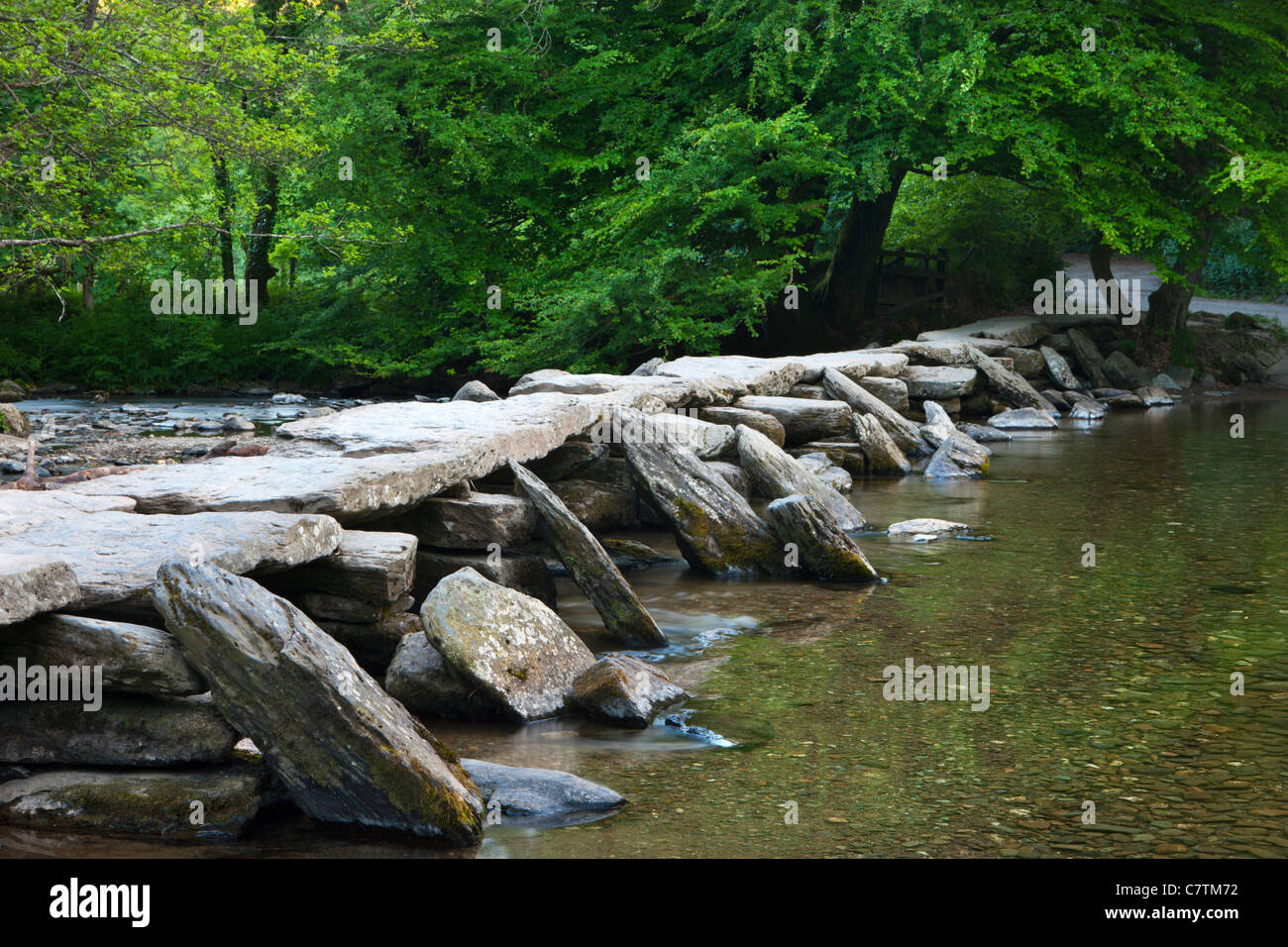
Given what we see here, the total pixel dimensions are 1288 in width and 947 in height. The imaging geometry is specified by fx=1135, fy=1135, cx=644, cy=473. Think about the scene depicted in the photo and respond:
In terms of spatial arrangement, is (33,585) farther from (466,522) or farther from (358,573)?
(466,522)

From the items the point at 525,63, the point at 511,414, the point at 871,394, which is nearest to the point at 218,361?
the point at 525,63

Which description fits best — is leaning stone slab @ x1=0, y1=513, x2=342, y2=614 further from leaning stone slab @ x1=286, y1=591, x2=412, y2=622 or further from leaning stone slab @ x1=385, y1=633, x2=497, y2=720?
leaning stone slab @ x1=385, y1=633, x2=497, y2=720

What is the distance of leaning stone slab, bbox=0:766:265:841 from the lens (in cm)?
375

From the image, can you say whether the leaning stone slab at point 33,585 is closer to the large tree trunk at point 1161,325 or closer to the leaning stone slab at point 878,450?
the leaning stone slab at point 878,450

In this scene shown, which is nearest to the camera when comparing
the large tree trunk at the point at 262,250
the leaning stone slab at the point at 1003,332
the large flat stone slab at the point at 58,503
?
the large flat stone slab at the point at 58,503

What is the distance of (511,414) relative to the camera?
8484 millimetres

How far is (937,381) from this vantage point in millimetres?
16094

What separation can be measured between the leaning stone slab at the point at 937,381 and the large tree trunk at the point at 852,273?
488 cm

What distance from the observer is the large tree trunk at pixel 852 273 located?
21109 millimetres

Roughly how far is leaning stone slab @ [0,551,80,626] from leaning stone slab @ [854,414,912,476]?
933 centimetres

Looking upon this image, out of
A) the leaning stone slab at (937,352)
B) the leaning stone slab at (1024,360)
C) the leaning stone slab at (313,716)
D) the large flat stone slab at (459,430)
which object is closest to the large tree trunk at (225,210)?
the large flat stone slab at (459,430)

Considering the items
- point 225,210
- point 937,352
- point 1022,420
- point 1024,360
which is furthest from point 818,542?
point 1024,360

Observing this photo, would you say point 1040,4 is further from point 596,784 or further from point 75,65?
point 596,784

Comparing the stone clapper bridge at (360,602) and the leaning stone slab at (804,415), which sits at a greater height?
the leaning stone slab at (804,415)
